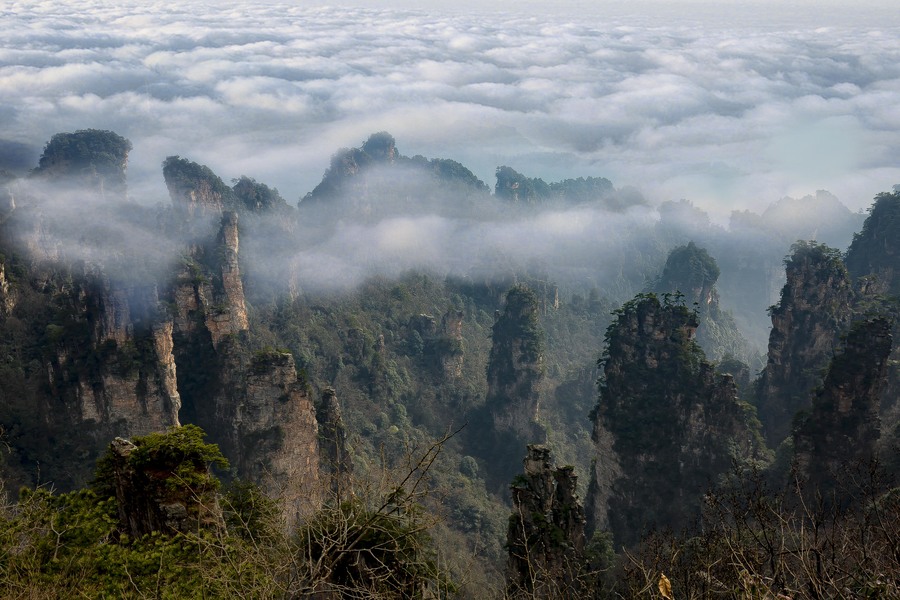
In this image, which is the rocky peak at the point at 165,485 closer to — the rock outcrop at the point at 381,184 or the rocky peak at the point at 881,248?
the rocky peak at the point at 881,248

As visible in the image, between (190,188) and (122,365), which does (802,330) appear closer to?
(122,365)

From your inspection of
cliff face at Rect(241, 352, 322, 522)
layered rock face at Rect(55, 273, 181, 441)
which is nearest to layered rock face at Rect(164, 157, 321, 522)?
cliff face at Rect(241, 352, 322, 522)

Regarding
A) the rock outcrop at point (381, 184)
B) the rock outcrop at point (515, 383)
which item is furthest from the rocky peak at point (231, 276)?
the rock outcrop at point (381, 184)

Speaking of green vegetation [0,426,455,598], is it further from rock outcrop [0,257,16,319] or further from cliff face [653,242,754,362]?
cliff face [653,242,754,362]

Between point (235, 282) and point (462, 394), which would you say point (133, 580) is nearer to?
point (235, 282)

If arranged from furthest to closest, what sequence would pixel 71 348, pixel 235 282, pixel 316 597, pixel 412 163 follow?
pixel 412 163, pixel 235 282, pixel 71 348, pixel 316 597

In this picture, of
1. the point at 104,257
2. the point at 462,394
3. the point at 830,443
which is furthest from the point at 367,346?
the point at 830,443
